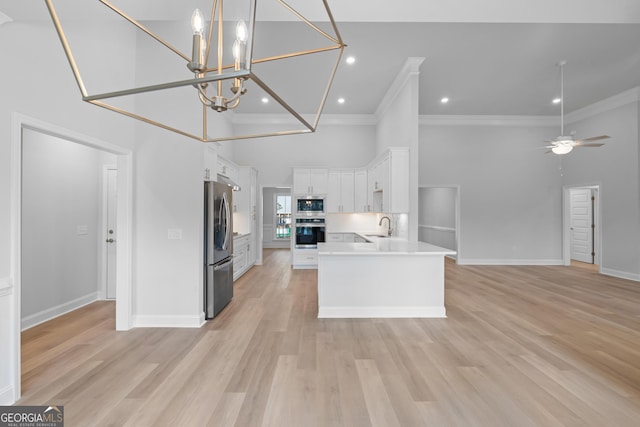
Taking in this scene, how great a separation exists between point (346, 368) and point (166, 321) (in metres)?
2.26

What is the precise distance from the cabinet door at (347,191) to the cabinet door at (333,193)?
0.10 m

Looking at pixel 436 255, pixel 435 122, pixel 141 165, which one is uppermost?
pixel 435 122

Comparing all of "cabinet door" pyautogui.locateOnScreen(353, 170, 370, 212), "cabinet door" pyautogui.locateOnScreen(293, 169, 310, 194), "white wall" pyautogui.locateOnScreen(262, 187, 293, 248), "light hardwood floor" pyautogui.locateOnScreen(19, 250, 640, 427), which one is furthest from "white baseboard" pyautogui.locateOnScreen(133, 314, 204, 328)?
"white wall" pyautogui.locateOnScreen(262, 187, 293, 248)

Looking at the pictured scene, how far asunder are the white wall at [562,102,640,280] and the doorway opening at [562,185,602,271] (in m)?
0.90

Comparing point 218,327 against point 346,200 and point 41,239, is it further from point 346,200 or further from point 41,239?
point 346,200

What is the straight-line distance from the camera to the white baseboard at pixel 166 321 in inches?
140

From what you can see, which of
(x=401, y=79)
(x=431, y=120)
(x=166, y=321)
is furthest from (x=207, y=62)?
(x=431, y=120)

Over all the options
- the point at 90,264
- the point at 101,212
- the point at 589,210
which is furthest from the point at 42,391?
the point at 589,210

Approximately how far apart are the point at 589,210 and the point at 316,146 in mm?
7440

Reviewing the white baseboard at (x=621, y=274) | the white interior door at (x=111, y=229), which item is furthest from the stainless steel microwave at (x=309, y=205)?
the white baseboard at (x=621, y=274)

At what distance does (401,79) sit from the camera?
5188 mm

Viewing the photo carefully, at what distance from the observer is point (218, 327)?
3539 millimetres

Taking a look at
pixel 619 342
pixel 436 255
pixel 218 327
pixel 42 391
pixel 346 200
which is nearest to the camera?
pixel 42 391

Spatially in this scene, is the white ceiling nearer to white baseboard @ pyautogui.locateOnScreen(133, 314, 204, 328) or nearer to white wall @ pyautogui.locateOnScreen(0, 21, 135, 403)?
white wall @ pyautogui.locateOnScreen(0, 21, 135, 403)
